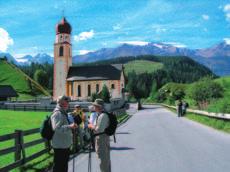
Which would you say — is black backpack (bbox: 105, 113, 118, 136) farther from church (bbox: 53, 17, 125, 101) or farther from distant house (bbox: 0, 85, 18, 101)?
church (bbox: 53, 17, 125, 101)

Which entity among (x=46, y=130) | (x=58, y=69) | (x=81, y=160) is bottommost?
(x=81, y=160)

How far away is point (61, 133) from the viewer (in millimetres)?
7891

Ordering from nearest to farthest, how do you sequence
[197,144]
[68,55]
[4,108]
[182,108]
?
[197,144] → [182,108] → [4,108] → [68,55]

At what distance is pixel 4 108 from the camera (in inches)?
2370

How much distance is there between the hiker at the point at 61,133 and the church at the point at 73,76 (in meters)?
93.8

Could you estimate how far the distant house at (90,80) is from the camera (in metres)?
104

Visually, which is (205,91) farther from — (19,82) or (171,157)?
(19,82)

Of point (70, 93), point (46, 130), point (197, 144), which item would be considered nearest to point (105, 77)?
point (70, 93)

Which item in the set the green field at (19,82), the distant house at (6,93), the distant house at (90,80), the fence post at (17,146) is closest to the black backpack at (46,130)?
the fence post at (17,146)

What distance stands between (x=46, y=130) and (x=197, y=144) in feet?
30.7

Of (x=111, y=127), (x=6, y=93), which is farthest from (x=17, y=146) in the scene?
(x=6, y=93)

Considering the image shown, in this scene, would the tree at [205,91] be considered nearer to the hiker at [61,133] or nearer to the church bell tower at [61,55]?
the hiker at [61,133]

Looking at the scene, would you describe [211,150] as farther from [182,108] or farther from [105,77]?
[105,77]

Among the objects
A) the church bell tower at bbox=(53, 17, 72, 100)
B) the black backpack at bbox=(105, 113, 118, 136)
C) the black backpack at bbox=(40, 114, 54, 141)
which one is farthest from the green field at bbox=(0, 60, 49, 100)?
the black backpack at bbox=(40, 114, 54, 141)
